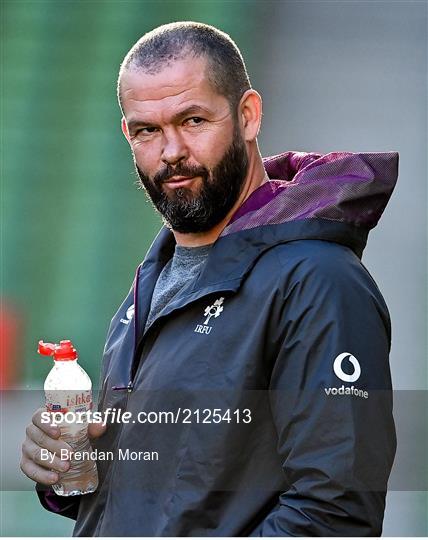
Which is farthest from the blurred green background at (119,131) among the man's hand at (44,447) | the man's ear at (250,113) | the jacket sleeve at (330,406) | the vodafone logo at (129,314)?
the jacket sleeve at (330,406)

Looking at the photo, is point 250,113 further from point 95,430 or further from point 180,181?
point 95,430

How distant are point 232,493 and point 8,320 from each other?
2.39 m

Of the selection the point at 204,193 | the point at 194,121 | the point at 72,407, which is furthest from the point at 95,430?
the point at 194,121

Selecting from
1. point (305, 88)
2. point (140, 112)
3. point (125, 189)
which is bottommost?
point (125, 189)

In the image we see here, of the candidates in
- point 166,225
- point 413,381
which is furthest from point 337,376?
point 413,381

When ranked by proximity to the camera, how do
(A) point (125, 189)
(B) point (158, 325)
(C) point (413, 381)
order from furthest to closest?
1. (A) point (125, 189)
2. (C) point (413, 381)
3. (B) point (158, 325)

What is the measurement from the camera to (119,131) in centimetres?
451

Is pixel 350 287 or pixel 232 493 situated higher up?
pixel 350 287

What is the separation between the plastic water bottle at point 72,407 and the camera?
199 cm

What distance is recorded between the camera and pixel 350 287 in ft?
5.93

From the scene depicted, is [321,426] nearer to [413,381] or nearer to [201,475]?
[201,475]

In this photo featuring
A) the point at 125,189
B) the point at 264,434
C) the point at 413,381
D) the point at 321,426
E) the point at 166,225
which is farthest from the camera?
the point at 125,189

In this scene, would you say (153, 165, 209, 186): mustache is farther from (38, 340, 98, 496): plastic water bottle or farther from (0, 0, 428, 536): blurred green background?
(0, 0, 428, 536): blurred green background

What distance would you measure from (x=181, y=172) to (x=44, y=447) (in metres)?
0.58
